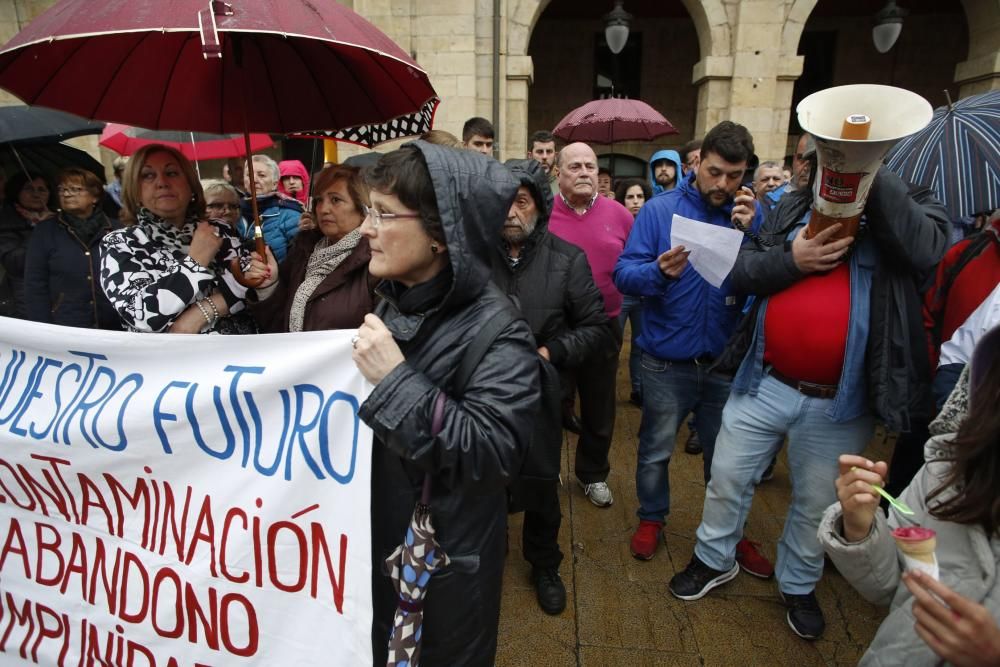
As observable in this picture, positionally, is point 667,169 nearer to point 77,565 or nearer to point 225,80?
point 225,80

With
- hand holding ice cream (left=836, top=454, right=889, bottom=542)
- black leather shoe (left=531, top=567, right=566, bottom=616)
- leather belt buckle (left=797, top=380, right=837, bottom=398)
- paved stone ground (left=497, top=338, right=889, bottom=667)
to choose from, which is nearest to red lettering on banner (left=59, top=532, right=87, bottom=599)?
paved stone ground (left=497, top=338, right=889, bottom=667)

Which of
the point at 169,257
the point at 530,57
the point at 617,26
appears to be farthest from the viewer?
the point at 530,57

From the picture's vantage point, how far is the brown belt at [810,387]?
7.39 ft

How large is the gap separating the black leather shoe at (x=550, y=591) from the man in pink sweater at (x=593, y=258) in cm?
82

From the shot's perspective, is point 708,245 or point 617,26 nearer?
point 708,245

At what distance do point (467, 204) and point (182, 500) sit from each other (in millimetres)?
1266

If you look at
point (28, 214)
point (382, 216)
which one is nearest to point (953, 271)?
point (382, 216)

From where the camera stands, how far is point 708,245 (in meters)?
2.52

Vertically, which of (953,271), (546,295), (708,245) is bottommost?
(546,295)

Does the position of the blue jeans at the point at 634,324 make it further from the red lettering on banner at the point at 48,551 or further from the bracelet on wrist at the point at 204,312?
the red lettering on banner at the point at 48,551

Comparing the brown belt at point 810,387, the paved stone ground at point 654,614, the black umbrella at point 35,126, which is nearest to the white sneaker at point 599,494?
the paved stone ground at point 654,614

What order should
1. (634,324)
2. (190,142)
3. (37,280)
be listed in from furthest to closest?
(634,324) < (190,142) < (37,280)

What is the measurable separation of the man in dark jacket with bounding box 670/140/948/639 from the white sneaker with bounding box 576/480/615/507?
3.17 ft

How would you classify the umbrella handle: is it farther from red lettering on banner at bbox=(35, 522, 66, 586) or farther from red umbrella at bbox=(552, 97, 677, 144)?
red umbrella at bbox=(552, 97, 677, 144)
